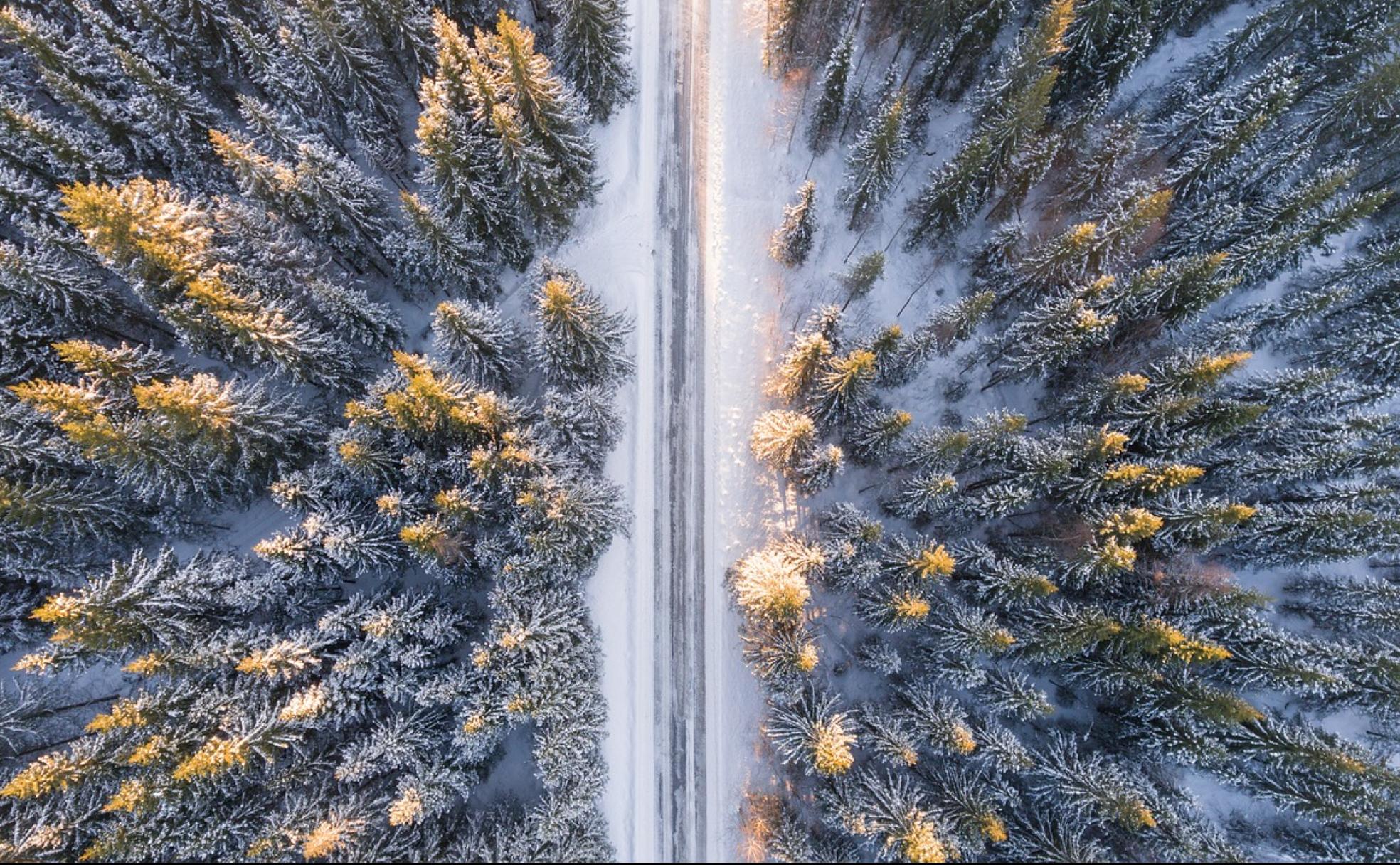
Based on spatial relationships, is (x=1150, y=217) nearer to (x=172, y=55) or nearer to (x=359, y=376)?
(x=359, y=376)

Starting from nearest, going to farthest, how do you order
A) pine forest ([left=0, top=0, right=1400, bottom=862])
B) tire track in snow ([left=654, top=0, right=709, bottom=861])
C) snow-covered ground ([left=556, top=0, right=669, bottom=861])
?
pine forest ([left=0, top=0, right=1400, bottom=862]), snow-covered ground ([left=556, top=0, right=669, bottom=861]), tire track in snow ([left=654, top=0, right=709, bottom=861])

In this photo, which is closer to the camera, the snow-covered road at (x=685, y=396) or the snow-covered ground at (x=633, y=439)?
the snow-covered ground at (x=633, y=439)

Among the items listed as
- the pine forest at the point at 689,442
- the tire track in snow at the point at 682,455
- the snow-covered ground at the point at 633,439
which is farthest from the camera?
the tire track in snow at the point at 682,455

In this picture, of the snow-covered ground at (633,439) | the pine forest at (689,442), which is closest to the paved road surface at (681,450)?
the pine forest at (689,442)

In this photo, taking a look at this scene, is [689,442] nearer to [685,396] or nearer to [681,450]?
[681,450]

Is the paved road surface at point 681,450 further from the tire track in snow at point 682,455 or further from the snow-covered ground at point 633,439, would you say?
the snow-covered ground at point 633,439

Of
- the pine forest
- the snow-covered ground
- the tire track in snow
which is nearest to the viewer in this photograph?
the pine forest

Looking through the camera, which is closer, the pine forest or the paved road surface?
the pine forest

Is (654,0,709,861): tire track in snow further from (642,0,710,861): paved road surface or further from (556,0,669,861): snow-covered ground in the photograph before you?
(556,0,669,861): snow-covered ground

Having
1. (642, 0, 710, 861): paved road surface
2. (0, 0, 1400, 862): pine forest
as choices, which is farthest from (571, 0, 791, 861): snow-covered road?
(0, 0, 1400, 862): pine forest

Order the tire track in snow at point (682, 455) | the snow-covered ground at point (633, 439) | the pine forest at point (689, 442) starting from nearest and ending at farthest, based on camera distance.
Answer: the pine forest at point (689, 442) < the snow-covered ground at point (633, 439) < the tire track in snow at point (682, 455)

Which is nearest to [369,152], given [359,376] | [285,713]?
[359,376]
